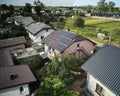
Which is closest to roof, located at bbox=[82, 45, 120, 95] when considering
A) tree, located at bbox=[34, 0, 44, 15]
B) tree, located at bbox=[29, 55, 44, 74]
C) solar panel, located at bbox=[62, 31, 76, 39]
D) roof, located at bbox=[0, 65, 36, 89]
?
roof, located at bbox=[0, 65, 36, 89]

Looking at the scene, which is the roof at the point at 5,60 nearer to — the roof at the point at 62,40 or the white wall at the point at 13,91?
the white wall at the point at 13,91

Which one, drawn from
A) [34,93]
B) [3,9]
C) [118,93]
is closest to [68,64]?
[34,93]

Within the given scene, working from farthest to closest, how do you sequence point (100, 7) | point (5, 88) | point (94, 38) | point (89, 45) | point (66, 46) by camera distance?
point (100, 7)
point (94, 38)
point (89, 45)
point (66, 46)
point (5, 88)

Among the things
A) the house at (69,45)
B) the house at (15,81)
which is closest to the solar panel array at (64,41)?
the house at (69,45)

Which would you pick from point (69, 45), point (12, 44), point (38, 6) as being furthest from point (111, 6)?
point (69, 45)

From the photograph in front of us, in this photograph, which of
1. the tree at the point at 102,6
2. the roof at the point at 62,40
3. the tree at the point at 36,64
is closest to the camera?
the tree at the point at 36,64

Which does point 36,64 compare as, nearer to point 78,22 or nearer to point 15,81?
point 15,81

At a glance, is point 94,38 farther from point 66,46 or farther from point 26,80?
point 26,80
